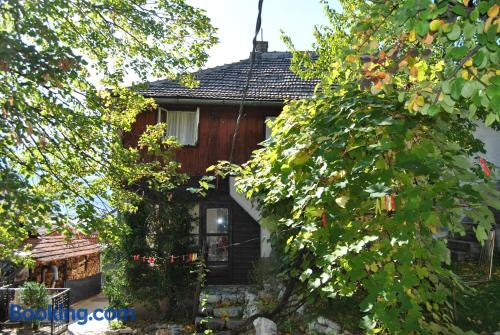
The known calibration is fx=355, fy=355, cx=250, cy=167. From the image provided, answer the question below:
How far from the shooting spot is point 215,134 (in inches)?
458

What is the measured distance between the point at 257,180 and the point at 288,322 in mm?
4032

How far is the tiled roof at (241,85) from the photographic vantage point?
11.4 m

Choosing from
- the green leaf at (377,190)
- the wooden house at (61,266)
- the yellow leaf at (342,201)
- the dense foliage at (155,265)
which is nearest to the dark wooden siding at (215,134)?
the dense foliage at (155,265)

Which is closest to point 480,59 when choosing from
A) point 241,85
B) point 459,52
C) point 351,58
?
point 459,52

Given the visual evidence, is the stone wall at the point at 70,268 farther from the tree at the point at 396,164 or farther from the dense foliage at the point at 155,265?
the tree at the point at 396,164

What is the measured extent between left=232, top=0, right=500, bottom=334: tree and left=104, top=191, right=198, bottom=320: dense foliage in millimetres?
7654

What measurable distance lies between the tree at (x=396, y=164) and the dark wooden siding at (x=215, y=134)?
8.44 meters

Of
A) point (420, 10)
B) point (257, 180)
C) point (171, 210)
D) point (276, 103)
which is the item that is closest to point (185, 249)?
point (171, 210)

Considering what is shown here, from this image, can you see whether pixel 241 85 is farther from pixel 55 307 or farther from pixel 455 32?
pixel 455 32

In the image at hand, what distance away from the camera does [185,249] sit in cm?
1031

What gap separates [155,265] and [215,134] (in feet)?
14.6

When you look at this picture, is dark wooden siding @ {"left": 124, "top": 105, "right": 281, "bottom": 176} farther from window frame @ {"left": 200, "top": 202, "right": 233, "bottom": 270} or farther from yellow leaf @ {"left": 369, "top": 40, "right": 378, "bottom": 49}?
yellow leaf @ {"left": 369, "top": 40, "right": 378, "bottom": 49}

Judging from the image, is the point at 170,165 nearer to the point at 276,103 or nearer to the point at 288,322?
the point at 288,322

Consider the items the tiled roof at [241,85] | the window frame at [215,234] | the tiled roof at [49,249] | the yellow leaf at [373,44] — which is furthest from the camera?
the tiled roof at [49,249]
